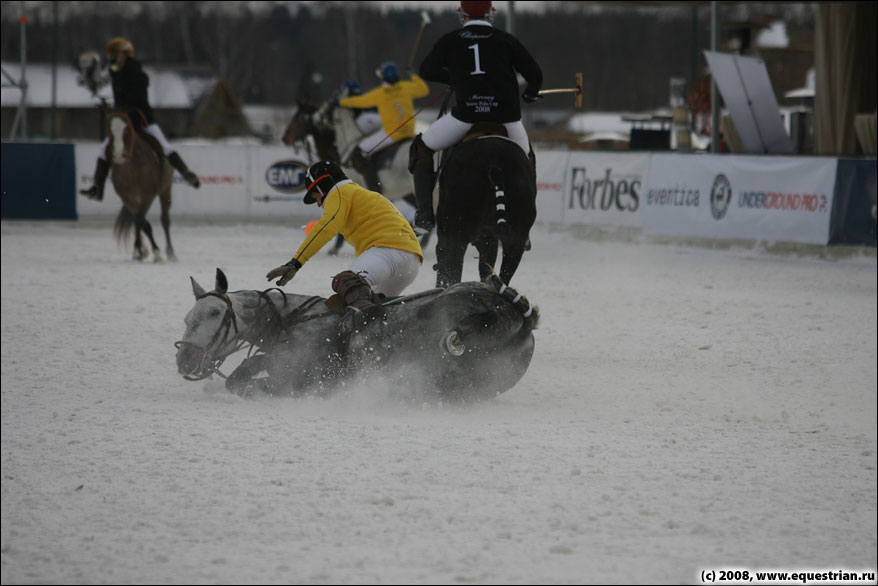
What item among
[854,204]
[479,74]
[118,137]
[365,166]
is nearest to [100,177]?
[118,137]

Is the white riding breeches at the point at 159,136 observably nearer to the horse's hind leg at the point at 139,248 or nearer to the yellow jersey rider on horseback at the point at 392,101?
the horse's hind leg at the point at 139,248

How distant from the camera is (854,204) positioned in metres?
16.0

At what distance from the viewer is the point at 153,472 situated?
5492 mm

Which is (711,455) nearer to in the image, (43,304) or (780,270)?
(43,304)

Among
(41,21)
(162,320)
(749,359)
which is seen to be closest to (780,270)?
(749,359)

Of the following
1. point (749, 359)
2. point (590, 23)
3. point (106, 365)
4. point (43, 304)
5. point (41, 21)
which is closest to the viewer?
point (106, 365)

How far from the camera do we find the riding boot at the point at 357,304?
6809 mm

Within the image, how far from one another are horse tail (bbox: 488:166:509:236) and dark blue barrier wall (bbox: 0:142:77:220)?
45.2 ft

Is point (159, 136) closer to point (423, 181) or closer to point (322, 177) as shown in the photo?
point (423, 181)

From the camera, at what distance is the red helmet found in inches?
332

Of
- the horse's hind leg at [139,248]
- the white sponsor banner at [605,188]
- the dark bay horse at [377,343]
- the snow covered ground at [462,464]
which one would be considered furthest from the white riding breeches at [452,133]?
the white sponsor banner at [605,188]

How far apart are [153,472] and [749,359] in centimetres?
506

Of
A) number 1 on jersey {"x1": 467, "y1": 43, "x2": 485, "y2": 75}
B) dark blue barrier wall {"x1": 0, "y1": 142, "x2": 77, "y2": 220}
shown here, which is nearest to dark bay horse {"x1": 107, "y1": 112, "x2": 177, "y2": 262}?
dark blue barrier wall {"x1": 0, "y1": 142, "x2": 77, "y2": 220}

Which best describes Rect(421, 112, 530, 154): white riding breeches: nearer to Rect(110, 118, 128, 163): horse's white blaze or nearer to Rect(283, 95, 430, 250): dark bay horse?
Rect(283, 95, 430, 250): dark bay horse
